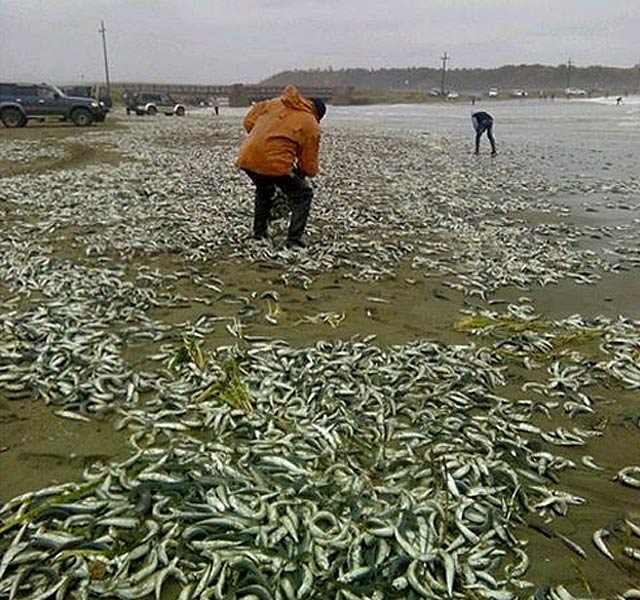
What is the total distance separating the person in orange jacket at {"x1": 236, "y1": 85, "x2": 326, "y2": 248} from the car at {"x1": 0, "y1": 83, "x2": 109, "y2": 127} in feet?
107

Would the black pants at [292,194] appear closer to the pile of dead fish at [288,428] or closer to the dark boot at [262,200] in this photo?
the dark boot at [262,200]

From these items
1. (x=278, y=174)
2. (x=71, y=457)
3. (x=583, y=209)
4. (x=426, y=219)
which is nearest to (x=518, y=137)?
(x=583, y=209)

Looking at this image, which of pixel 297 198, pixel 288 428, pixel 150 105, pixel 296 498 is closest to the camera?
pixel 296 498

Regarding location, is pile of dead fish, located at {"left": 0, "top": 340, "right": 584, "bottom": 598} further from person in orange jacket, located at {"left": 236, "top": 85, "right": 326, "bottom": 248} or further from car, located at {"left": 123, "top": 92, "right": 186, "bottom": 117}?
car, located at {"left": 123, "top": 92, "right": 186, "bottom": 117}

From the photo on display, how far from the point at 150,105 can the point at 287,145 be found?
57509mm

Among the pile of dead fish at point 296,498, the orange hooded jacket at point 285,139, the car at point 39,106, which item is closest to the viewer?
the pile of dead fish at point 296,498

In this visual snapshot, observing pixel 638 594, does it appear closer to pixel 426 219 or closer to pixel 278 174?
pixel 278 174

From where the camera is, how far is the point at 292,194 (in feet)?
34.1

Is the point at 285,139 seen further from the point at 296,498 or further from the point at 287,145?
the point at 296,498

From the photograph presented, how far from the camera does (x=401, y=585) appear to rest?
354 centimetres

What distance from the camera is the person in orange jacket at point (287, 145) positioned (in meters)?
9.91

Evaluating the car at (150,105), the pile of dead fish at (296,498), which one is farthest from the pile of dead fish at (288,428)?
the car at (150,105)

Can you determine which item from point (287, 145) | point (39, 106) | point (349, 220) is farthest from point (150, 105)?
point (287, 145)

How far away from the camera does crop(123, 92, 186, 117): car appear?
204ft
